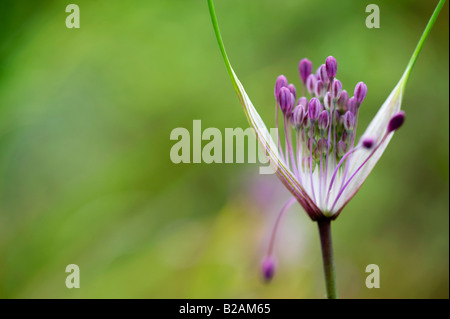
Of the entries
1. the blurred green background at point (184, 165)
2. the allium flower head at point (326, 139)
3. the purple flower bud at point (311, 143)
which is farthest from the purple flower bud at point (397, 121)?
the blurred green background at point (184, 165)

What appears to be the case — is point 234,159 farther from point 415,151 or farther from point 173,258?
point 415,151

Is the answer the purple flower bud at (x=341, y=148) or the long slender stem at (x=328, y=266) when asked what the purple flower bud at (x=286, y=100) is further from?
the long slender stem at (x=328, y=266)

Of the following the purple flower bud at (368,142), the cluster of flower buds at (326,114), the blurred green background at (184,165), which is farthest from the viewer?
the blurred green background at (184,165)

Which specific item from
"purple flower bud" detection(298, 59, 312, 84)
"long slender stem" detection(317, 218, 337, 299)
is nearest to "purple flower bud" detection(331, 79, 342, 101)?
"purple flower bud" detection(298, 59, 312, 84)

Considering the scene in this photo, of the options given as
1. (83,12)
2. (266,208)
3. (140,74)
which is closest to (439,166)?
(266,208)

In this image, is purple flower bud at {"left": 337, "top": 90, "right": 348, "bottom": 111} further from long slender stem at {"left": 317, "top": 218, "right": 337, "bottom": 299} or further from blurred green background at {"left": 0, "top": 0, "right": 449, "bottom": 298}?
blurred green background at {"left": 0, "top": 0, "right": 449, "bottom": 298}
